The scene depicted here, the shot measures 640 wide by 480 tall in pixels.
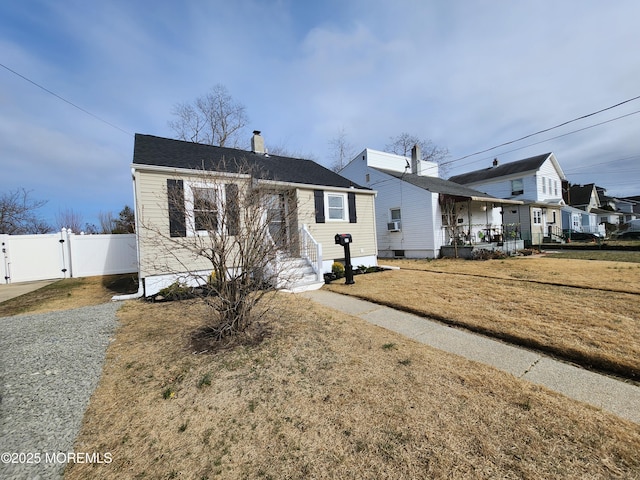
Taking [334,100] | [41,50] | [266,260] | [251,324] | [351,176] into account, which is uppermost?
[334,100]

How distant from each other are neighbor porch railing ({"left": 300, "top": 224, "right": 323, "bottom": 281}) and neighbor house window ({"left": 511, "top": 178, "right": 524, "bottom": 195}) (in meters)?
22.8

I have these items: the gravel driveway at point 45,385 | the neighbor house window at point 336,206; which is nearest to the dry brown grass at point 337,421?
the gravel driveway at point 45,385

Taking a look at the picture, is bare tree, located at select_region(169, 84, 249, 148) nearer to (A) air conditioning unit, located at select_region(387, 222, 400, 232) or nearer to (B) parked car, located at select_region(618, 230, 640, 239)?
(A) air conditioning unit, located at select_region(387, 222, 400, 232)

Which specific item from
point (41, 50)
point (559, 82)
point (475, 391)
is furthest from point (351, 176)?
point (475, 391)

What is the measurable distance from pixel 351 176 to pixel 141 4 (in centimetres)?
1356

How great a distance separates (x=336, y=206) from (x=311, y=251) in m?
2.78

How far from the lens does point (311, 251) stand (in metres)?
8.96

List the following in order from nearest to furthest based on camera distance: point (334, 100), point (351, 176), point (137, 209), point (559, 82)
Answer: point (137, 209)
point (559, 82)
point (334, 100)
point (351, 176)

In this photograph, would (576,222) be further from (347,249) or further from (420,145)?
(347,249)

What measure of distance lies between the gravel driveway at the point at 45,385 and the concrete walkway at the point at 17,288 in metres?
4.49

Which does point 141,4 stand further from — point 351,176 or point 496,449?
point 351,176

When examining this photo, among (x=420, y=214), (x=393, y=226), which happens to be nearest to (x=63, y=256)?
(x=393, y=226)

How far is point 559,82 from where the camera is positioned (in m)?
11.4

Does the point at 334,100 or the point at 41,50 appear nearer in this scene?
the point at 41,50
